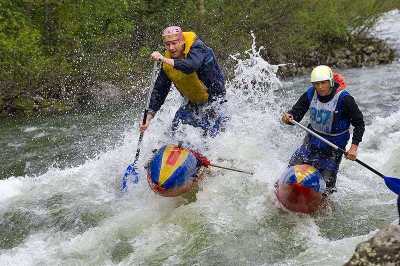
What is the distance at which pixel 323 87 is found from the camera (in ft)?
18.5

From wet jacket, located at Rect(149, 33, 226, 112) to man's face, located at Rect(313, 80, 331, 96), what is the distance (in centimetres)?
150

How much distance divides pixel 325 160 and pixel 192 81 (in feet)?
6.22

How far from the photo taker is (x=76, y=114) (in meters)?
12.9

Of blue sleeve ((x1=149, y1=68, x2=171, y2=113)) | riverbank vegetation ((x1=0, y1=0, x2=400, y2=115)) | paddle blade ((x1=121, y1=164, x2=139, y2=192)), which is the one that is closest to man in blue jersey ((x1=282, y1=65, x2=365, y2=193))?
blue sleeve ((x1=149, y1=68, x2=171, y2=113))

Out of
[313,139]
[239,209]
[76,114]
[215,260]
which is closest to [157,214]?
[239,209]

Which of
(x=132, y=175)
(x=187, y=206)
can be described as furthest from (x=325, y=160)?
(x=132, y=175)

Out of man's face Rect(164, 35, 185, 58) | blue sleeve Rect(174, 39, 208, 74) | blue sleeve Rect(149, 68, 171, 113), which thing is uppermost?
man's face Rect(164, 35, 185, 58)

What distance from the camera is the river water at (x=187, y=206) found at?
5.34 m

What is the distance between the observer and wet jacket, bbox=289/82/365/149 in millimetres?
5645

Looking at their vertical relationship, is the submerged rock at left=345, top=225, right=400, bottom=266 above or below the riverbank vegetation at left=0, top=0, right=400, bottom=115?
above

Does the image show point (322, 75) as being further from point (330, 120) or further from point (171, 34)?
point (171, 34)

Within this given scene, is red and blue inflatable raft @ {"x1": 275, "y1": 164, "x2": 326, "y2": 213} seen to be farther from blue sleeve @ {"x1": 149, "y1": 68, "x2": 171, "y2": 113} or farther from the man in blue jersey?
blue sleeve @ {"x1": 149, "y1": 68, "x2": 171, "y2": 113}

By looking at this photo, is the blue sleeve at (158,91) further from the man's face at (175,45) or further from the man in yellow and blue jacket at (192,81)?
the man's face at (175,45)

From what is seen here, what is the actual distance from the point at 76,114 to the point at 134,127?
230 cm
